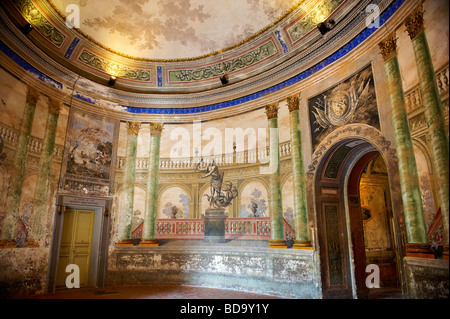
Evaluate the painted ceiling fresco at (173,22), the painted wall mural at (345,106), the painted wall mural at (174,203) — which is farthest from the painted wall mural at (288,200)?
the painted ceiling fresco at (173,22)

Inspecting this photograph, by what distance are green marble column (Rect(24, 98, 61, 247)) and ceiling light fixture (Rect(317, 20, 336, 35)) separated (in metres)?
8.40

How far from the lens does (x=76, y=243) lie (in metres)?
9.75

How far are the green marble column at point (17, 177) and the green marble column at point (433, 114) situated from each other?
9.75m

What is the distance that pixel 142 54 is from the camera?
1093 centimetres

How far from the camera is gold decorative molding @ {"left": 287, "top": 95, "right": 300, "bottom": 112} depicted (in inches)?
357

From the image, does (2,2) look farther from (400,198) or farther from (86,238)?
(400,198)

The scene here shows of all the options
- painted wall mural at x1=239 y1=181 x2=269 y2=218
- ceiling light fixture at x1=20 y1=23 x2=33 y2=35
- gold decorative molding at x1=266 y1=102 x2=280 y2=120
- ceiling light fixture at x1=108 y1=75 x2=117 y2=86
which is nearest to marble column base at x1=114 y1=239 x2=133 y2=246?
painted wall mural at x1=239 y1=181 x2=269 y2=218

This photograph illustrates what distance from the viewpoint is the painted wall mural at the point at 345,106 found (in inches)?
277

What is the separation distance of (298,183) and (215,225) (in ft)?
11.0

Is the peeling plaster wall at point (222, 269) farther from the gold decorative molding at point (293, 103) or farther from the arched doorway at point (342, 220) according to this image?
the gold decorative molding at point (293, 103)

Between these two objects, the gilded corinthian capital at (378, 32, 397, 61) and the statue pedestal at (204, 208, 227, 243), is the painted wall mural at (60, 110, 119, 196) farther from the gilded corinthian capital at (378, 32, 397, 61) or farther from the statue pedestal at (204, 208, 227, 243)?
the gilded corinthian capital at (378, 32, 397, 61)

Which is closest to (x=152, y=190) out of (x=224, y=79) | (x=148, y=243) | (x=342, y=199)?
(x=148, y=243)

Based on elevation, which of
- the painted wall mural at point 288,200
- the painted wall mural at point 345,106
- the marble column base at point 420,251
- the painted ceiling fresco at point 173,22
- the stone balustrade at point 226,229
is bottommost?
the marble column base at point 420,251
